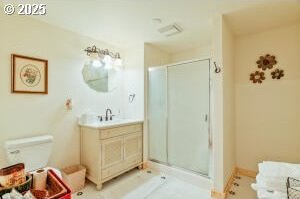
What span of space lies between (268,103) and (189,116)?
1.22m

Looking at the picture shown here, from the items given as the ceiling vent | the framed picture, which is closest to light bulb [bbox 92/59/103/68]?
the framed picture

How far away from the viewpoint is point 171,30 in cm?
250

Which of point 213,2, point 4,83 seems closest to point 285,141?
point 213,2

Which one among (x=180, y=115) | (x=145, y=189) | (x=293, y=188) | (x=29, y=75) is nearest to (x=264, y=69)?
(x=180, y=115)

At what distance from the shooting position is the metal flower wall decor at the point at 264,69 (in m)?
2.50

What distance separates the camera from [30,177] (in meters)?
1.09

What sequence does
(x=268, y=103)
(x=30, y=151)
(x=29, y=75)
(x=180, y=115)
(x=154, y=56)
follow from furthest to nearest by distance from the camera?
(x=154, y=56) → (x=180, y=115) → (x=268, y=103) → (x=29, y=75) → (x=30, y=151)

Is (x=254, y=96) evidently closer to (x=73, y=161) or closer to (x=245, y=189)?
(x=245, y=189)

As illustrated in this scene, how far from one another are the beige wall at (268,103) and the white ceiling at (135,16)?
21.4 inches

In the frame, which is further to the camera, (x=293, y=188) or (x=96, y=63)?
(x=96, y=63)

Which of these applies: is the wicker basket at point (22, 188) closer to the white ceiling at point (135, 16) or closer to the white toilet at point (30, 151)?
the white toilet at point (30, 151)

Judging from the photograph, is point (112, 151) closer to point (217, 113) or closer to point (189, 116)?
point (189, 116)

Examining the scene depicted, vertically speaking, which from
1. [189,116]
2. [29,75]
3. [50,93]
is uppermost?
[29,75]

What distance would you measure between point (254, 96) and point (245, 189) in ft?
4.50
